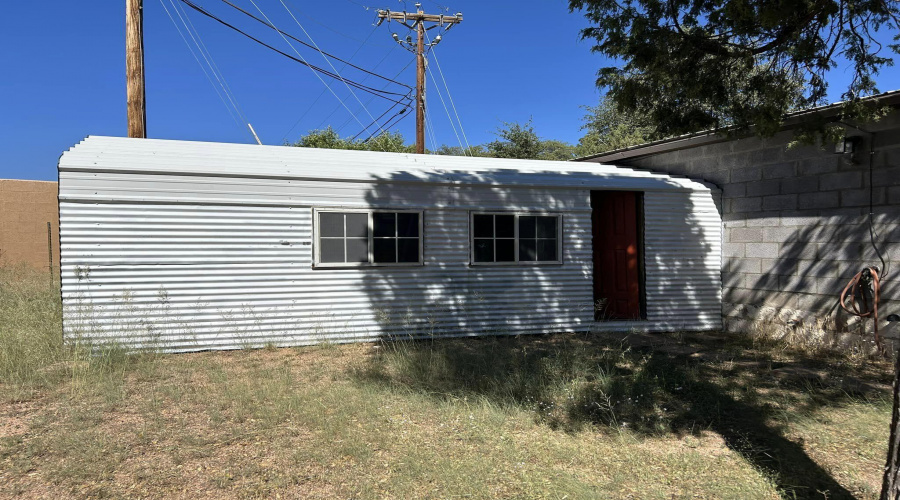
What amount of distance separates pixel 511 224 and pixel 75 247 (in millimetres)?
5827

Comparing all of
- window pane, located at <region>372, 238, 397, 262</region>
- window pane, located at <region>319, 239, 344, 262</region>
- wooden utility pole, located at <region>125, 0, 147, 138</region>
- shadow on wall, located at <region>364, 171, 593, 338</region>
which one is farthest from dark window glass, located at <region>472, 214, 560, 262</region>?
wooden utility pole, located at <region>125, 0, 147, 138</region>

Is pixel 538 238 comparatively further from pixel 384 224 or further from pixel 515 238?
pixel 384 224

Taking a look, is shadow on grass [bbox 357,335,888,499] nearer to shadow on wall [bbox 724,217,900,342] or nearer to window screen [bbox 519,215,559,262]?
shadow on wall [bbox 724,217,900,342]

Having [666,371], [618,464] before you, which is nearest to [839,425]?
[666,371]

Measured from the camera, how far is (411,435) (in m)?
4.12

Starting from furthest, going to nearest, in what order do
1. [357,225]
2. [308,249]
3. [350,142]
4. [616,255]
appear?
[350,142], [616,255], [357,225], [308,249]

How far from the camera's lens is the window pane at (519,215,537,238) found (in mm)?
8484

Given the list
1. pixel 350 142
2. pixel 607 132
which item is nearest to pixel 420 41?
pixel 350 142

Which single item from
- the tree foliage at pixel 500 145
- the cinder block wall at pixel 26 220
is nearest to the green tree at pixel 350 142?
the tree foliage at pixel 500 145

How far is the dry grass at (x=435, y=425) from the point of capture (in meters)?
3.41

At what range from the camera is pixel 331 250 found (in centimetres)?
762

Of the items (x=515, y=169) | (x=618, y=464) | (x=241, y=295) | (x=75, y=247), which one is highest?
(x=515, y=169)

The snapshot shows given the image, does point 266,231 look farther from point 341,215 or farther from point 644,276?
point 644,276

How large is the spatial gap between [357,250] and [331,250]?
36cm
